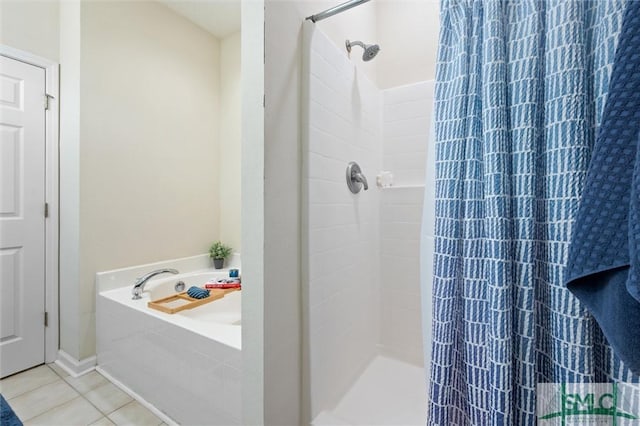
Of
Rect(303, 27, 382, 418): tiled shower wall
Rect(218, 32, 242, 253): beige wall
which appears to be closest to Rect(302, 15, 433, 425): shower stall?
Rect(303, 27, 382, 418): tiled shower wall

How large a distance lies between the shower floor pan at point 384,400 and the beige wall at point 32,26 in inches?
109

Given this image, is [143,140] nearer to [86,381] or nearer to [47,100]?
[47,100]

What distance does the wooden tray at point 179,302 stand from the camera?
152 centimetres

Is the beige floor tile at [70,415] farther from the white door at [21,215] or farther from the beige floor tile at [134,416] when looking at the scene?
the white door at [21,215]

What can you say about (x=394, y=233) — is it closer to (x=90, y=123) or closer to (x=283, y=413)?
(x=283, y=413)

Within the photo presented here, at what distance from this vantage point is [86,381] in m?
1.77

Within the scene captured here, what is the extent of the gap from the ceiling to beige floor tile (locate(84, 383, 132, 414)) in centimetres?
278

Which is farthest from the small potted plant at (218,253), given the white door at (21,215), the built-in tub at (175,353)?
the white door at (21,215)

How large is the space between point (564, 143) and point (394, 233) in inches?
A: 49.8

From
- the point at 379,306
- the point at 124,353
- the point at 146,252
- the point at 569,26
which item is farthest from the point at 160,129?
the point at 569,26

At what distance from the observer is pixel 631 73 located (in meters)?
0.53

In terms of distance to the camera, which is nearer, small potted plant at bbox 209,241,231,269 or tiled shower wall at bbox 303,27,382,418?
tiled shower wall at bbox 303,27,382,418

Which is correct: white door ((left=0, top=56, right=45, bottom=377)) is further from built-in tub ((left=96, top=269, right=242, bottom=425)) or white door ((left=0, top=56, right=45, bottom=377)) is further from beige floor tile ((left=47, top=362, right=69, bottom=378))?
built-in tub ((left=96, top=269, right=242, bottom=425))

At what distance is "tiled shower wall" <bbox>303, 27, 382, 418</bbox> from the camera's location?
4.02ft
